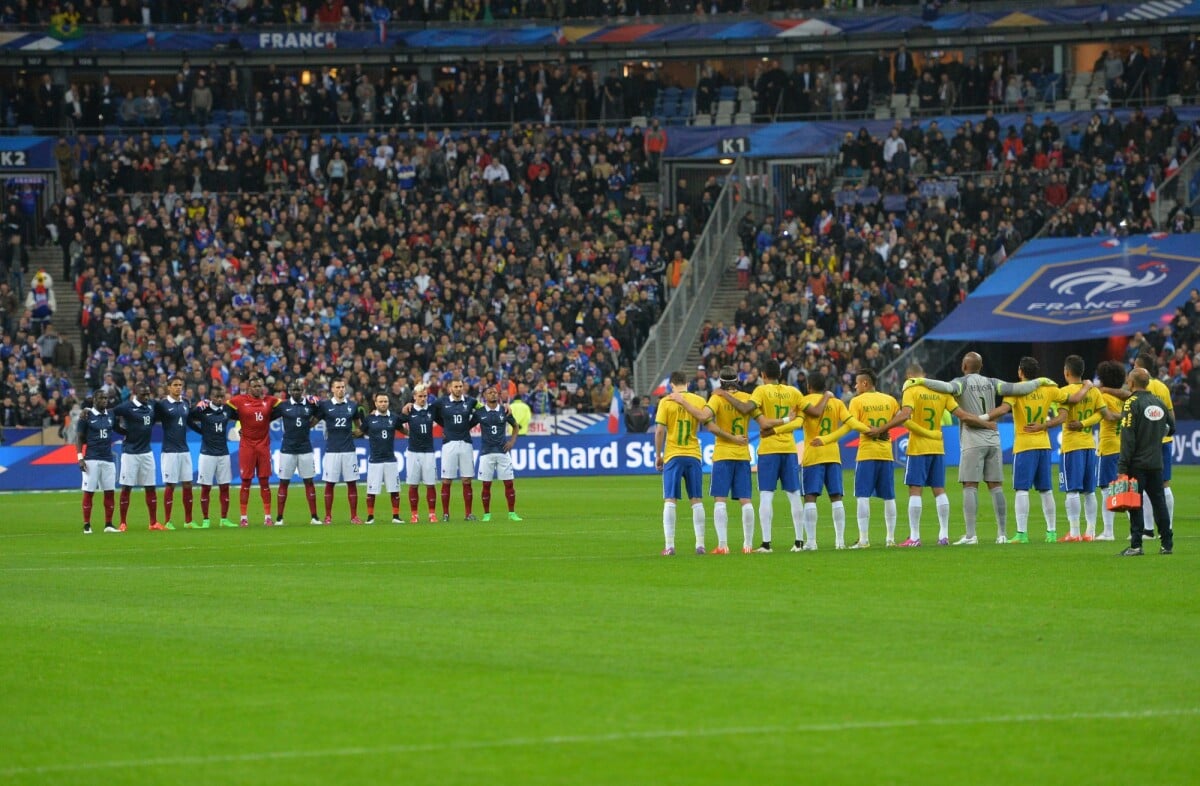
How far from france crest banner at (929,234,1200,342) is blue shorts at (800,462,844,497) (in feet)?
74.6

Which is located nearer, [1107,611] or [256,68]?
[1107,611]

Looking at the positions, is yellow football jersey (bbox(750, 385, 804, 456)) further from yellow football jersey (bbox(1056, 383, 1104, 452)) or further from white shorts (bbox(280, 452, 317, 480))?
white shorts (bbox(280, 452, 317, 480))

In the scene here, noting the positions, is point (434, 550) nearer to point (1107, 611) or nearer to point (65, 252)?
point (1107, 611)

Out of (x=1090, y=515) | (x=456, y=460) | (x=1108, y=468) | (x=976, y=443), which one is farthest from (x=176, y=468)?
(x=1108, y=468)

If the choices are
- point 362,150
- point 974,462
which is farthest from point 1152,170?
point 974,462

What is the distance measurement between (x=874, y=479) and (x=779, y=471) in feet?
4.18

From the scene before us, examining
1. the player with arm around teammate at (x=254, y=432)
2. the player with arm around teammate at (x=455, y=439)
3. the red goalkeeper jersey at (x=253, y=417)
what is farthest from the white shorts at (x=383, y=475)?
the red goalkeeper jersey at (x=253, y=417)

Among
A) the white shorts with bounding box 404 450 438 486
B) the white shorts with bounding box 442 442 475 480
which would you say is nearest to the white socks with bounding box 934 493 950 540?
the white shorts with bounding box 442 442 475 480

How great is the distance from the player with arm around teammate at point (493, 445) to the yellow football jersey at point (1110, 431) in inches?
399

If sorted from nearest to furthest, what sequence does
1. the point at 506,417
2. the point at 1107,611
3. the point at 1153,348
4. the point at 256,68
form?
the point at 1107,611 → the point at 506,417 → the point at 1153,348 → the point at 256,68

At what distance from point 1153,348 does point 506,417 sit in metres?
19.1

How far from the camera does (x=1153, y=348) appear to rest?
40.3 meters

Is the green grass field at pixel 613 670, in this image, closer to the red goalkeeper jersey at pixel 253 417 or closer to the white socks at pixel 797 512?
the white socks at pixel 797 512

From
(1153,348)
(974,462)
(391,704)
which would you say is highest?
(391,704)
